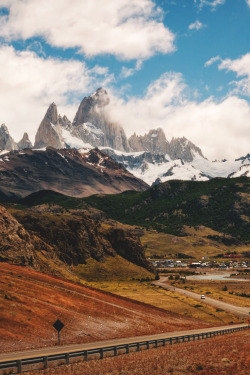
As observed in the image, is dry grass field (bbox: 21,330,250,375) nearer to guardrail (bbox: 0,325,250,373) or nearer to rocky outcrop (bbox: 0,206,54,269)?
guardrail (bbox: 0,325,250,373)

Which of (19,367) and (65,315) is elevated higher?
(19,367)

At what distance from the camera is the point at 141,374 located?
2439 centimetres

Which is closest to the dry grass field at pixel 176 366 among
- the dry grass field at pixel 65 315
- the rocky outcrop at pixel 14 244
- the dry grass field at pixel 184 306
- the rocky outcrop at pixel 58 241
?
the dry grass field at pixel 65 315

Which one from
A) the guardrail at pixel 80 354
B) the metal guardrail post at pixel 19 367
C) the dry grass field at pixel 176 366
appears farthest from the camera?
→ the guardrail at pixel 80 354

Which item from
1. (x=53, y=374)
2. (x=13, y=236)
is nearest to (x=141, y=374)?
(x=53, y=374)

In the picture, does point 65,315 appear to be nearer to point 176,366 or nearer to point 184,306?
point 176,366

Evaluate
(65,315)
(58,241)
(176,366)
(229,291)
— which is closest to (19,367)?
(176,366)

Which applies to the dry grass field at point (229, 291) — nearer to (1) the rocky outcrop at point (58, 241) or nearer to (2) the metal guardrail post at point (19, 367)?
(1) the rocky outcrop at point (58, 241)

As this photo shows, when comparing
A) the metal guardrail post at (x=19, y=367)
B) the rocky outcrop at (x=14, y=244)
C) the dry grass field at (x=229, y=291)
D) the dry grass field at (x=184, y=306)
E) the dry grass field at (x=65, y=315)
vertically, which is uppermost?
the rocky outcrop at (x=14, y=244)

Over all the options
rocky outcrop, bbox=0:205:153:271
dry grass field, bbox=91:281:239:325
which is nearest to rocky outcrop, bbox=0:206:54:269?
rocky outcrop, bbox=0:205:153:271

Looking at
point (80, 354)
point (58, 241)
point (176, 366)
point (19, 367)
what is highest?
point (58, 241)

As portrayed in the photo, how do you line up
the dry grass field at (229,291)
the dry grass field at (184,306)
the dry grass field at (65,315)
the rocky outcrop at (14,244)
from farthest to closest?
1. the dry grass field at (229,291)
2. the rocky outcrop at (14,244)
3. the dry grass field at (184,306)
4. the dry grass field at (65,315)

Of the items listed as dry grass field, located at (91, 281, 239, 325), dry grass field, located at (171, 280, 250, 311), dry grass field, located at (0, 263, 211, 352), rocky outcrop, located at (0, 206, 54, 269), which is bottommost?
dry grass field, located at (171, 280, 250, 311)

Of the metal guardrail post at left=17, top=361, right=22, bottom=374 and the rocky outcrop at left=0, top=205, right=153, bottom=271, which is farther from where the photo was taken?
the rocky outcrop at left=0, top=205, right=153, bottom=271
